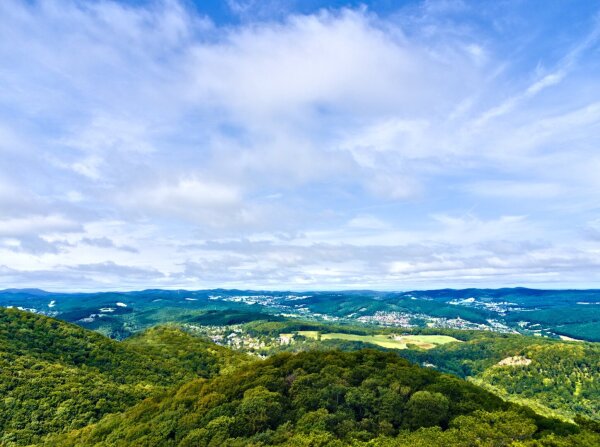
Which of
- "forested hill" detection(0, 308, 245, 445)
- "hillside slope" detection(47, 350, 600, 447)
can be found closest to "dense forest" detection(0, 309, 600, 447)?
"hillside slope" detection(47, 350, 600, 447)

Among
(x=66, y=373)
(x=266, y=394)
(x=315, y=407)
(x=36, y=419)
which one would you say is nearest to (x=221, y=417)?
(x=266, y=394)

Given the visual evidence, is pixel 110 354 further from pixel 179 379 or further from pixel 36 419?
pixel 36 419

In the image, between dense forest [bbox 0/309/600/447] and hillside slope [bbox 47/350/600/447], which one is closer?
hillside slope [bbox 47/350/600/447]

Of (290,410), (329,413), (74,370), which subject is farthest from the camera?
(74,370)

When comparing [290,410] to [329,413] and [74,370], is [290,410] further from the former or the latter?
[74,370]

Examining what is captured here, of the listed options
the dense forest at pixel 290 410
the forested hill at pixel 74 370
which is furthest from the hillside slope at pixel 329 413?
the forested hill at pixel 74 370

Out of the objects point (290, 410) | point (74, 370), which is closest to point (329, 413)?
point (290, 410)

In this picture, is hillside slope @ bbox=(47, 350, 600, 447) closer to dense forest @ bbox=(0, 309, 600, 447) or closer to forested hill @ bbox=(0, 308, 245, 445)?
dense forest @ bbox=(0, 309, 600, 447)
